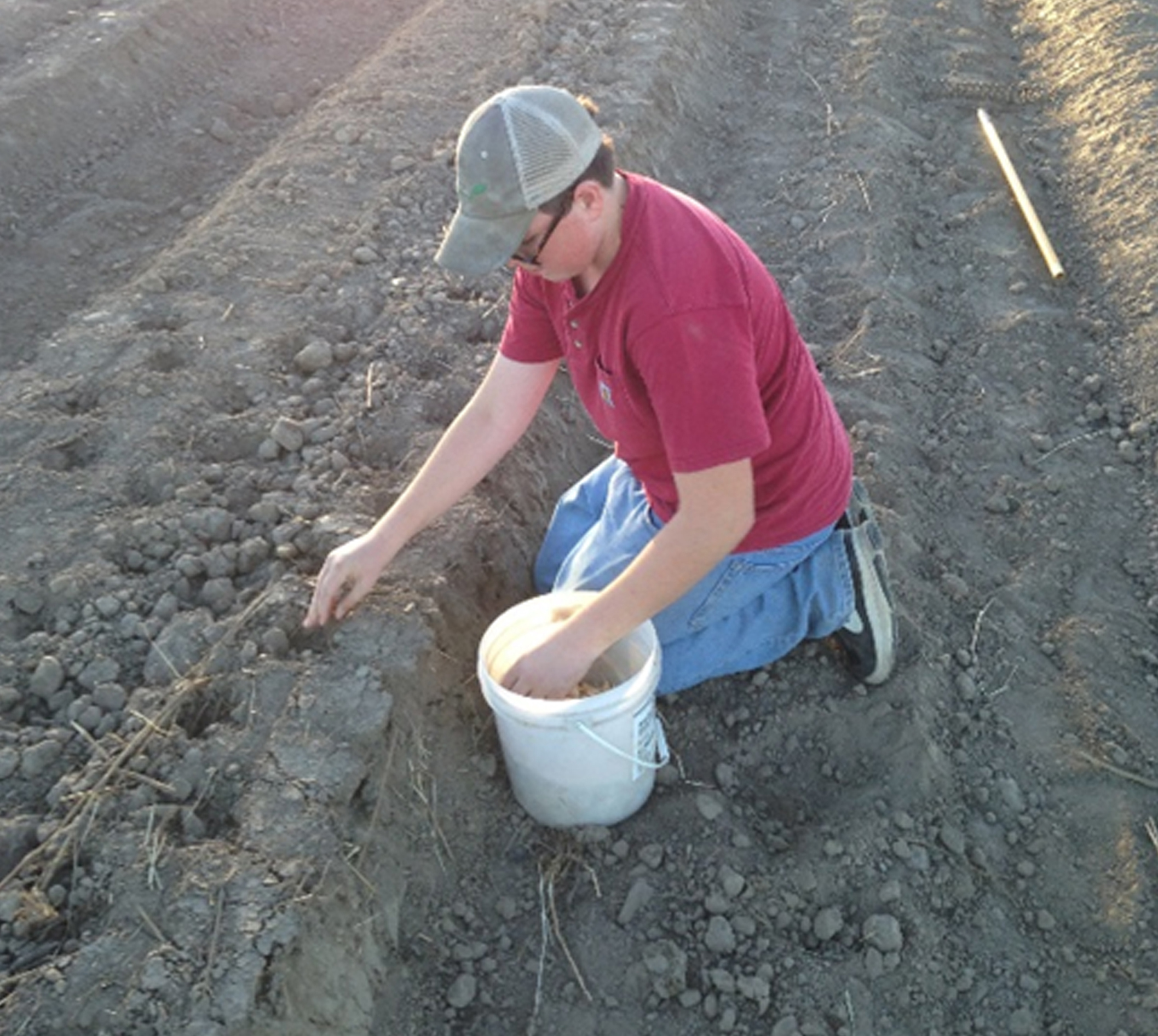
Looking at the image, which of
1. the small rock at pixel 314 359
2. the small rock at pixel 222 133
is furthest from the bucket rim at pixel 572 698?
the small rock at pixel 222 133

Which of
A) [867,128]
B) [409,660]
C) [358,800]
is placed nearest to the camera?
[358,800]

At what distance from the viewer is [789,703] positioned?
9.92 ft

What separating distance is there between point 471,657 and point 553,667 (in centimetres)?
61

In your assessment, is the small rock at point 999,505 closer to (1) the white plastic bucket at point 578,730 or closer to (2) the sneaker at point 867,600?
(2) the sneaker at point 867,600

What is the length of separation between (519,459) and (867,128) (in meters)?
3.06

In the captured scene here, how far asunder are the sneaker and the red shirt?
24 cm

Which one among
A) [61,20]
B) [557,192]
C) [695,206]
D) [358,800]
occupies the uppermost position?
[557,192]

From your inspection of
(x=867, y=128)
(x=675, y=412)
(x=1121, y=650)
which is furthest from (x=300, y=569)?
(x=867, y=128)

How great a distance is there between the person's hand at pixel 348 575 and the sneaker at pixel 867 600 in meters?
1.11

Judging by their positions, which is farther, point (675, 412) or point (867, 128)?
point (867, 128)

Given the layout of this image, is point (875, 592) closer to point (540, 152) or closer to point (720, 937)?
point (720, 937)

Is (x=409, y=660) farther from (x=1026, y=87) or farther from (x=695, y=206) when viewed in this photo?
(x=1026, y=87)

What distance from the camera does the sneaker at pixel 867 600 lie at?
288 cm

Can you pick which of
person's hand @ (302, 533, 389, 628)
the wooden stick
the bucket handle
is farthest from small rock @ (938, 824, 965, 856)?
the wooden stick
